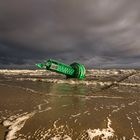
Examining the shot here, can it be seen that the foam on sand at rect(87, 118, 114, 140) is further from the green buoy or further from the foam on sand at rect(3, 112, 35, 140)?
the green buoy

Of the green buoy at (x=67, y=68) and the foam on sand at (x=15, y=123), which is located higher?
the green buoy at (x=67, y=68)

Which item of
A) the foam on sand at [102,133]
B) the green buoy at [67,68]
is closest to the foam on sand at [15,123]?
the foam on sand at [102,133]

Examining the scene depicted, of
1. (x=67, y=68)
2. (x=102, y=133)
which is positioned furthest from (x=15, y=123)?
(x=67, y=68)

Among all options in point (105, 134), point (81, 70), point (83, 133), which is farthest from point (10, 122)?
point (81, 70)

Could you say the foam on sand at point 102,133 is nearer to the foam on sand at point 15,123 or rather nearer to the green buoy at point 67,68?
the foam on sand at point 15,123

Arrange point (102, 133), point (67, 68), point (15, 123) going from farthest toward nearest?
point (67, 68)
point (15, 123)
point (102, 133)

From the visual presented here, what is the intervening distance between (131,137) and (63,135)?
2167 millimetres

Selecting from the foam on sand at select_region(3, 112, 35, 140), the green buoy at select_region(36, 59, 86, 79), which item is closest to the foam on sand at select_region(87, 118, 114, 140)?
the foam on sand at select_region(3, 112, 35, 140)

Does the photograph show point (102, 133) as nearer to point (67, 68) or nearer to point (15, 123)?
point (15, 123)

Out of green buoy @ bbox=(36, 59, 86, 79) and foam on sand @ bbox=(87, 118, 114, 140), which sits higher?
green buoy @ bbox=(36, 59, 86, 79)

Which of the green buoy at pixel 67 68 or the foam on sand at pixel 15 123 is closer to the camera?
the foam on sand at pixel 15 123

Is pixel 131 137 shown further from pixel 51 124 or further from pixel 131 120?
pixel 51 124

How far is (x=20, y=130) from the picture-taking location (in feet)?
19.8

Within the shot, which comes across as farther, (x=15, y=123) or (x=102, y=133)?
(x=15, y=123)
